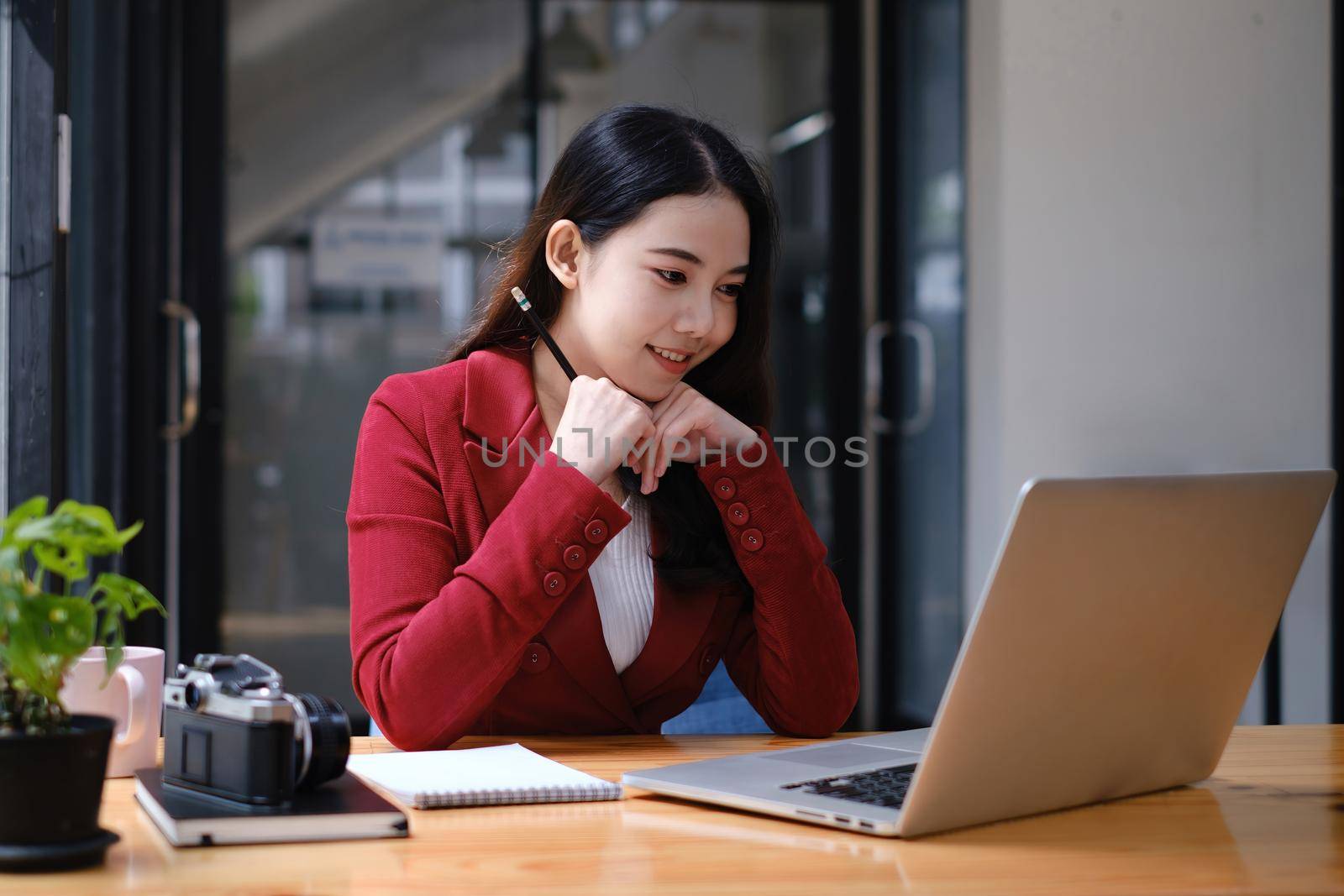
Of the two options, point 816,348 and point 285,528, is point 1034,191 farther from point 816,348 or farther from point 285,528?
point 285,528

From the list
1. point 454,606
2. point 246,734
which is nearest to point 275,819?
point 246,734

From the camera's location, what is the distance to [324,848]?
80cm

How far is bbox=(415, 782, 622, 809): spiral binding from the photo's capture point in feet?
3.00

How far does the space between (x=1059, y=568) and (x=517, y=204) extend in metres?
3.27

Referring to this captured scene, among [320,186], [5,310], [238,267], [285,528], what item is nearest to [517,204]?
[320,186]

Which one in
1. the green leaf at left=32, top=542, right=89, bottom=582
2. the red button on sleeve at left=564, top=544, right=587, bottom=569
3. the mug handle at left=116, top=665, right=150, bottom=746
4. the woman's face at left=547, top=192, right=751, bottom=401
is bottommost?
the mug handle at left=116, top=665, right=150, bottom=746

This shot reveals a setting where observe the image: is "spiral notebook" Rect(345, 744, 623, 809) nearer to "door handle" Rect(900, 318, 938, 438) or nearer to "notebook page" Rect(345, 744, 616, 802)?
"notebook page" Rect(345, 744, 616, 802)

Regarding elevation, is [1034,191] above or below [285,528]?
above

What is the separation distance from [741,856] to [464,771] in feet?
0.94

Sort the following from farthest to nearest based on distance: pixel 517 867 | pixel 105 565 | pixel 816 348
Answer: pixel 816 348, pixel 105 565, pixel 517 867

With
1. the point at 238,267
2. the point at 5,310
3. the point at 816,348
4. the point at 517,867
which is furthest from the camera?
the point at 816,348

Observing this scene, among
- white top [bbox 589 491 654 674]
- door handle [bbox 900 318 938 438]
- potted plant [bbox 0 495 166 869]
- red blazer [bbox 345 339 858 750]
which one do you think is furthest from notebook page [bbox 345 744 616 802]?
door handle [bbox 900 318 938 438]

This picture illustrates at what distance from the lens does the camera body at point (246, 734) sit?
82 centimetres

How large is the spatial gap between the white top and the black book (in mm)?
590
